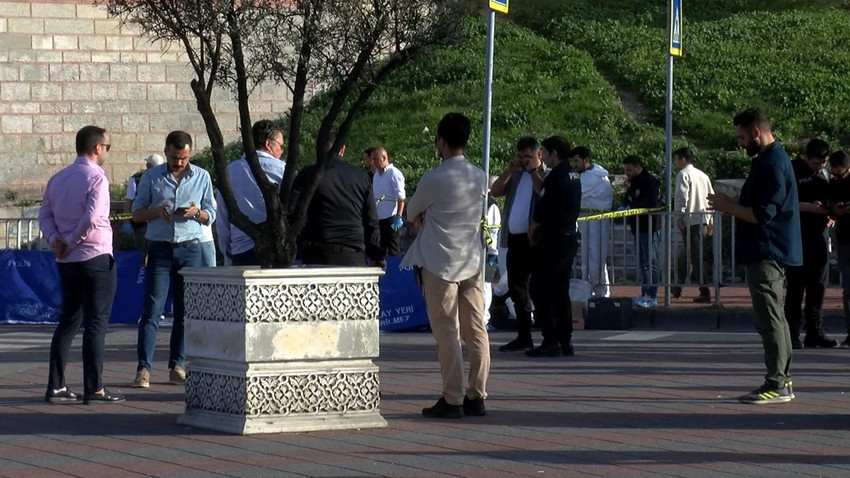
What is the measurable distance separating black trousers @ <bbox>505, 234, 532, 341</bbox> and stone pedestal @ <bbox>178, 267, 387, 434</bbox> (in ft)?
14.0

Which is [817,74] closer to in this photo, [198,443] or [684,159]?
[684,159]

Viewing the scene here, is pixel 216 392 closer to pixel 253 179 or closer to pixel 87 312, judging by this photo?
pixel 87 312

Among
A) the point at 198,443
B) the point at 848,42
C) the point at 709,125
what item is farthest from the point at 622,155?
the point at 198,443

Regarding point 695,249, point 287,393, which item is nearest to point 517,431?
point 287,393

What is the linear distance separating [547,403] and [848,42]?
21.8m

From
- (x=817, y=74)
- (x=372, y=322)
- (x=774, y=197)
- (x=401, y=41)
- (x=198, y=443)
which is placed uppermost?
(x=817, y=74)

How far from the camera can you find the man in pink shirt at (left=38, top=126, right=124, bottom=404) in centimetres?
961

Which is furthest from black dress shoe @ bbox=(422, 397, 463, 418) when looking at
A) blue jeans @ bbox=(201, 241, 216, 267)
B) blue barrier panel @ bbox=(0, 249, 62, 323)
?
blue barrier panel @ bbox=(0, 249, 62, 323)

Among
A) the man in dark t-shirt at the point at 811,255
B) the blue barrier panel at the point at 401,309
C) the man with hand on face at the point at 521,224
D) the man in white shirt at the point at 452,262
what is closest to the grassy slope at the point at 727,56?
the blue barrier panel at the point at 401,309

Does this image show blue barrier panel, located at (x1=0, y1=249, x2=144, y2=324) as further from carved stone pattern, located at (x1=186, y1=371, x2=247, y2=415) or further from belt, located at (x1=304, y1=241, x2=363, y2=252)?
carved stone pattern, located at (x1=186, y1=371, x2=247, y2=415)

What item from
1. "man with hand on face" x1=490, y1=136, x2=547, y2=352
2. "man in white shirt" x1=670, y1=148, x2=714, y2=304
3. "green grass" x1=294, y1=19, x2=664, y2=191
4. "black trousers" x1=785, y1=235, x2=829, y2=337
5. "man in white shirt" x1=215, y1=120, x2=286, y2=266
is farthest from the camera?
"green grass" x1=294, y1=19, x2=664, y2=191

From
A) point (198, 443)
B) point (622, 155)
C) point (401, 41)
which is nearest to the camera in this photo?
point (198, 443)

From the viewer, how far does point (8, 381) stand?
1113 cm

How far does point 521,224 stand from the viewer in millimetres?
12844
